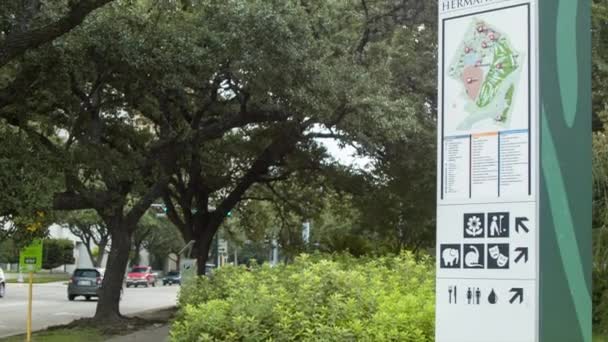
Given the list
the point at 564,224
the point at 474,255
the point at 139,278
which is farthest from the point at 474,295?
the point at 139,278

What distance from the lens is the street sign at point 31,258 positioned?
1463 cm

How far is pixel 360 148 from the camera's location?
67.9ft

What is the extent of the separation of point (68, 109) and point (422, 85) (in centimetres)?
Answer: 897

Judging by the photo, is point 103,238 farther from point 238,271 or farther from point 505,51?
point 505,51

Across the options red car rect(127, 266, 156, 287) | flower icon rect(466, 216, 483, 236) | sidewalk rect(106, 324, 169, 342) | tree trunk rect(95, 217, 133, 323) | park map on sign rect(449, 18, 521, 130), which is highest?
park map on sign rect(449, 18, 521, 130)

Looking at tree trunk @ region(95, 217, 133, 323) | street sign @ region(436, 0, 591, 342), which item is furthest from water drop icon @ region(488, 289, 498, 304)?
tree trunk @ region(95, 217, 133, 323)

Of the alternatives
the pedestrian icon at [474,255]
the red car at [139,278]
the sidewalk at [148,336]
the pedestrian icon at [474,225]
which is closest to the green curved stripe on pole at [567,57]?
the pedestrian icon at [474,225]

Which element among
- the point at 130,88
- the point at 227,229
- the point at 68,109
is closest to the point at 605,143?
the point at 130,88

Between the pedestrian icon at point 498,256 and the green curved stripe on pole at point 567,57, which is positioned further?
the green curved stripe on pole at point 567,57

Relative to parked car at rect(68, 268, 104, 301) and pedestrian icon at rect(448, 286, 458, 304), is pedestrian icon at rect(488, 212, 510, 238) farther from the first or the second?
parked car at rect(68, 268, 104, 301)

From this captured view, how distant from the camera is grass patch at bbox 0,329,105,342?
1702 cm

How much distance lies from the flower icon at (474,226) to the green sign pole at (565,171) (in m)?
0.37

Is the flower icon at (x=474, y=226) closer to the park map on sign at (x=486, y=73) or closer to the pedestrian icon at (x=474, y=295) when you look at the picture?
the pedestrian icon at (x=474, y=295)

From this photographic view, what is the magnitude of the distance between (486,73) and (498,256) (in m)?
1.13
